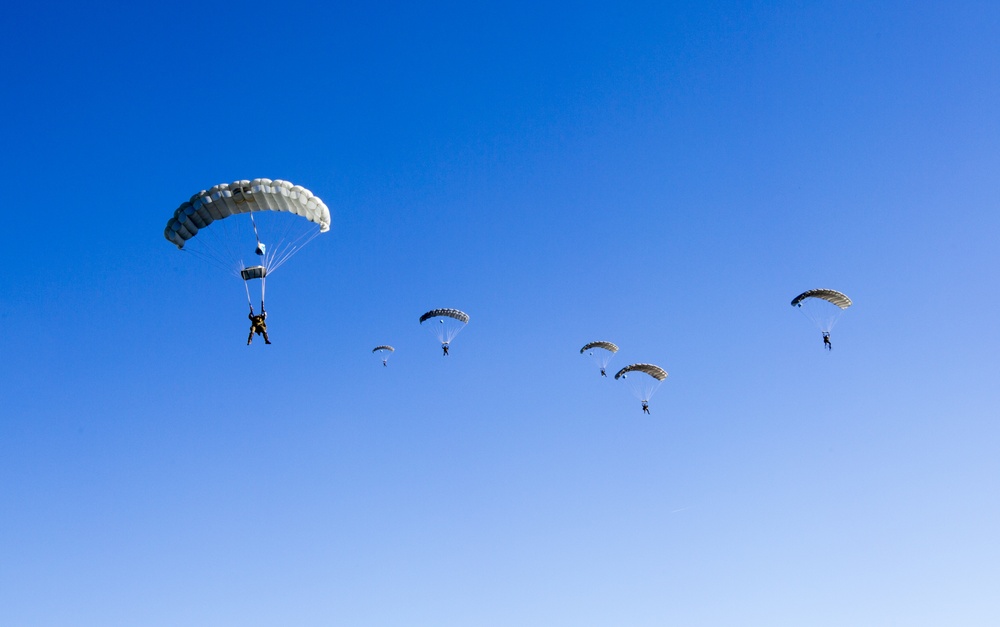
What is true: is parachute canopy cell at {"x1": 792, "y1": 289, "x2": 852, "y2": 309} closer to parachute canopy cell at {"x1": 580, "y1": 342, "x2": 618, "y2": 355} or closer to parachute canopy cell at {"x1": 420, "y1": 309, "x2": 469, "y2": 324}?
parachute canopy cell at {"x1": 580, "y1": 342, "x2": 618, "y2": 355}

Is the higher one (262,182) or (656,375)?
(656,375)

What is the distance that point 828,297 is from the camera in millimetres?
45094

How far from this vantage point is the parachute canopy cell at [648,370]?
166ft

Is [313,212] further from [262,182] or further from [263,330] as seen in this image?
[263,330]

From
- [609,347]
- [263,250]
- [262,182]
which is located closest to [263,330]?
[263,250]

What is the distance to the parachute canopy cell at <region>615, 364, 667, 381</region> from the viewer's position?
166 ft

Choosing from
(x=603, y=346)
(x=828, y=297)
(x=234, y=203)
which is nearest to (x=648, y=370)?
(x=603, y=346)

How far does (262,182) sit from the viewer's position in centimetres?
3209

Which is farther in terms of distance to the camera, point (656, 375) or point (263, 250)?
point (656, 375)

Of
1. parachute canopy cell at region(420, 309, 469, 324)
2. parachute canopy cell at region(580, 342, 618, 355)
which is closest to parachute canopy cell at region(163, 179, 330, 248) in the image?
parachute canopy cell at region(420, 309, 469, 324)

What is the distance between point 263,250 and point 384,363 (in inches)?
940

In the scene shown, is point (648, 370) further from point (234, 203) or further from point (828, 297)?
point (234, 203)

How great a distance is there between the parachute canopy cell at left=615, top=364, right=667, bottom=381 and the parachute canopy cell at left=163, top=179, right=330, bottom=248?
913 inches

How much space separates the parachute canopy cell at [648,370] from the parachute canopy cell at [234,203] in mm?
23198
